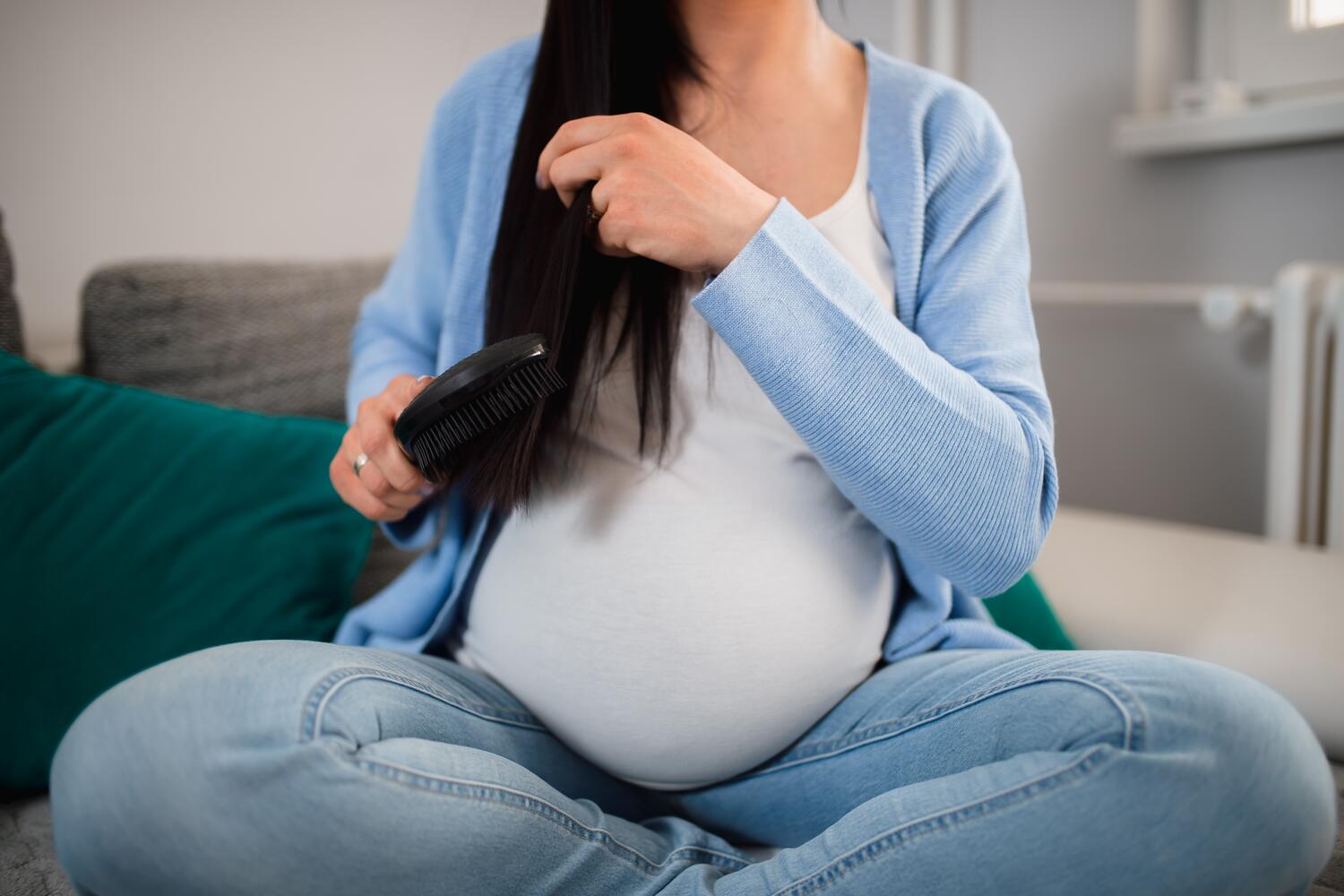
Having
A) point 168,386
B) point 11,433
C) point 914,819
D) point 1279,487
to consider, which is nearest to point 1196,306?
point 1279,487

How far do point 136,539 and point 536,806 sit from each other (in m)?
0.48

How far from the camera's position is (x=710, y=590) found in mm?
650

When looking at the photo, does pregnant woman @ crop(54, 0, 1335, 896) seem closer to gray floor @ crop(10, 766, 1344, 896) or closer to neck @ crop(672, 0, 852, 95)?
neck @ crop(672, 0, 852, 95)

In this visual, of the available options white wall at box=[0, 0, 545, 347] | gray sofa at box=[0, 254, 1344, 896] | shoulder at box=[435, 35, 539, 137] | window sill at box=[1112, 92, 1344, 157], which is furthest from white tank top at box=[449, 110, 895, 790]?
window sill at box=[1112, 92, 1344, 157]

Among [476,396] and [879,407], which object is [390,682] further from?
[879,407]

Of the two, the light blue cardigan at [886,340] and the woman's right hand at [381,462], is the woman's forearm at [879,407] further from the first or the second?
the woman's right hand at [381,462]

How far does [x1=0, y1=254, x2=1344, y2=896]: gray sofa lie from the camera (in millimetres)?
975

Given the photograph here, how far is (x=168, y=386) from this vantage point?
3.29 feet

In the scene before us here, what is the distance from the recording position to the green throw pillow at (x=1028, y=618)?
913mm

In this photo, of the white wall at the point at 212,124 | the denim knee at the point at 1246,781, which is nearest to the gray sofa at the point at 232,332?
the white wall at the point at 212,124

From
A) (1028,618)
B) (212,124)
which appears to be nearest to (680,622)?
(1028,618)

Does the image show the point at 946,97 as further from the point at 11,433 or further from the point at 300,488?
the point at 11,433

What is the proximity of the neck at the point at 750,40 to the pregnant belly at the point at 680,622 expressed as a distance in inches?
12.5

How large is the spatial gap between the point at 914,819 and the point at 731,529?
227mm
